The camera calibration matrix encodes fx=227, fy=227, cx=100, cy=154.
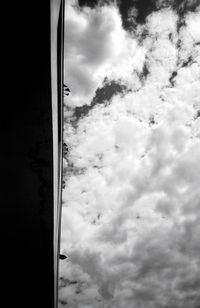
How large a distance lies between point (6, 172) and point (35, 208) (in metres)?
0.93

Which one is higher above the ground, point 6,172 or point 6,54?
point 6,54

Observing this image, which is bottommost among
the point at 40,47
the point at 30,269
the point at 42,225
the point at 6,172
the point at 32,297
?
the point at 32,297

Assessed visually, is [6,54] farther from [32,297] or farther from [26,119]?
[32,297]

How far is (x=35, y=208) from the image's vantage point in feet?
14.5

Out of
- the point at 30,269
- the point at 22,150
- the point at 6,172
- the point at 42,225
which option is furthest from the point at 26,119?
the point at 30,269

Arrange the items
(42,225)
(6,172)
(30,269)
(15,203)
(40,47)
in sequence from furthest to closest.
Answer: (30,269), (42,225), (15,203), (6,172), (40,47)

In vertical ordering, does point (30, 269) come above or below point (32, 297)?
above

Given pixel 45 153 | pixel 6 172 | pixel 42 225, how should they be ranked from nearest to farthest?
pixel 45 153 < pixel 6 172 < pixel 42 225

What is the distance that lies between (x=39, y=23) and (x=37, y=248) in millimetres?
4507

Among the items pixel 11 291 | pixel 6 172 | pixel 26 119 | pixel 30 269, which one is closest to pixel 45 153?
pixel 26 119

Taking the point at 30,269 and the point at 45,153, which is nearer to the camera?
the point at 45,153

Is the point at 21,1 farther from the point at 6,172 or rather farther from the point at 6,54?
the point at 6,172

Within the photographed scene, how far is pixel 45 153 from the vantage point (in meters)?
3.64

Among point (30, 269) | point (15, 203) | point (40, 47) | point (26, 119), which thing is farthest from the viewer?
point (30, 269)
